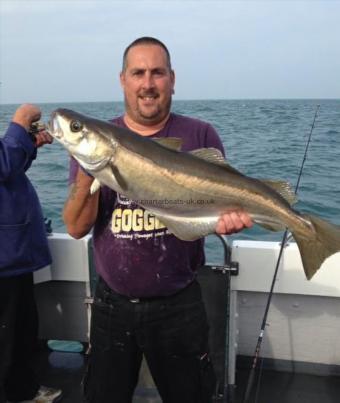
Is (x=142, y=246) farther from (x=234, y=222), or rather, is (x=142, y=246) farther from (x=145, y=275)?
(x=234, y=222)

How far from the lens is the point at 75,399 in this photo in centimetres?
411

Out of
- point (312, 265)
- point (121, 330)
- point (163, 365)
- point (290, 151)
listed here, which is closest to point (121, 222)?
→ point (121, 330)

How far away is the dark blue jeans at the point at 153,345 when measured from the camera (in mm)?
2760

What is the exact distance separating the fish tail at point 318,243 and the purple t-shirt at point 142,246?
25.8 inches

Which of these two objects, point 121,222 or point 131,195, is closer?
point 131,195

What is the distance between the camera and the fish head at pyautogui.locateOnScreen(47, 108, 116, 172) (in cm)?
242

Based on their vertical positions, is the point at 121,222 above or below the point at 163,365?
above

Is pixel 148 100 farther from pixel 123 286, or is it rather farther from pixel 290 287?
pixel 290 287

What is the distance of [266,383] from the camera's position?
14.0 feet

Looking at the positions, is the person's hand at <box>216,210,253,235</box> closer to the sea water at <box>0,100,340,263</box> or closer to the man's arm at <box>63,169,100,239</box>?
the man's arm at <box>63,169,100,239</box>

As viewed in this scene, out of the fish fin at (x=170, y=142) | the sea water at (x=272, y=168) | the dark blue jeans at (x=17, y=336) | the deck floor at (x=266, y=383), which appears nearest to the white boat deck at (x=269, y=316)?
the deck floor at (x=266, y=383)

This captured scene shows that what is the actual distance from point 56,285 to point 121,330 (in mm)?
2063

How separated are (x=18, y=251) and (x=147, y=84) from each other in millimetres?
1569

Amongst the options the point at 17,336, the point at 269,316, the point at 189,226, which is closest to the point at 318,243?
the point at 189,226
